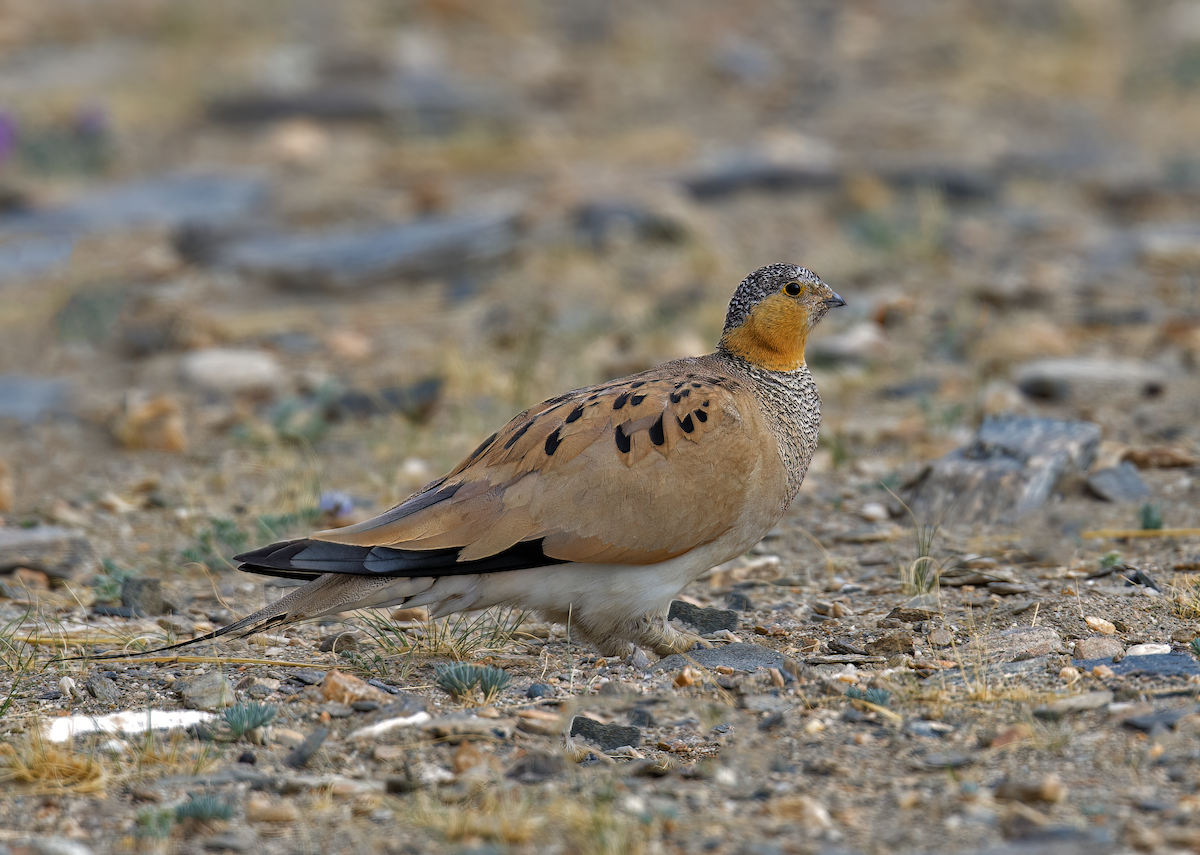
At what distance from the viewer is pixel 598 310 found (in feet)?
27.9

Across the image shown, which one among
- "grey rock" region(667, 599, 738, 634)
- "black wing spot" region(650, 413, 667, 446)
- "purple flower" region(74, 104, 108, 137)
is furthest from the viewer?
"purple flower" region(74, 104, 108, 137)

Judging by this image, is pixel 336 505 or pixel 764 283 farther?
pixel 336 505

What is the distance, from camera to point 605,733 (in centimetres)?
377

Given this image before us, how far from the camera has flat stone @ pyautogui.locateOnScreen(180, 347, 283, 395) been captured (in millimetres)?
7688

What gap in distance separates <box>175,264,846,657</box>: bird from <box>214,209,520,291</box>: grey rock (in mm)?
4889

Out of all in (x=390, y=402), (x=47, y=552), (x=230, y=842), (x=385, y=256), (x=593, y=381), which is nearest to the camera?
(x=230, y=842)

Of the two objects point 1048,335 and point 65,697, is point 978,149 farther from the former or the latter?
point 65,697

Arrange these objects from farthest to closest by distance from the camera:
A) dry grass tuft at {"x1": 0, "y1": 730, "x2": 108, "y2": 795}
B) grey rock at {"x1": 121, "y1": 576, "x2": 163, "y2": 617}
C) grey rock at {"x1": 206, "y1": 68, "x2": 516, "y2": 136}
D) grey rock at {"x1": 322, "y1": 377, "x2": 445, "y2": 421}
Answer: grey rock at {"x1": 206, "y1": 68, "x2": 516, "y2": 136}, grey rock at {"x1": 322, "y1": 377, "x2": 445, "y2": 421}, grey rock at {"x1": 121, "y1": 576, "x2": 163, "y2": 617}, dry grass tuft at {"x1": 0, "y1": 730, "x2": 108, "y2": 795}

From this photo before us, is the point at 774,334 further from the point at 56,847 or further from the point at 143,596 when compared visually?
the point at 56,847

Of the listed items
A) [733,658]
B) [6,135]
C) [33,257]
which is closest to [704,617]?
[733,658]

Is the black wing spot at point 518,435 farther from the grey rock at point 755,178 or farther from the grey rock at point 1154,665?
the grey rock at point 755,178

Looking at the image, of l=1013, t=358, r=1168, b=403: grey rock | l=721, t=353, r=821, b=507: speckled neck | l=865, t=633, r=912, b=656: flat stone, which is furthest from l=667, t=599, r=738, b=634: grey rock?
l=1013, t=358, r=1168, b=403: grey rock

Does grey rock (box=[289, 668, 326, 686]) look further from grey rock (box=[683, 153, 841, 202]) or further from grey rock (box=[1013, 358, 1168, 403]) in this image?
grey rock (box=[683, 153, 841, 202])

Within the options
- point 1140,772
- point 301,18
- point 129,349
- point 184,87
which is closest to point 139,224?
point 129,349
